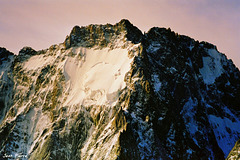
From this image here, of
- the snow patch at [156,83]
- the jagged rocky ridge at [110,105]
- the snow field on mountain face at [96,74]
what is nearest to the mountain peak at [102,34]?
the jagged rocky ridge at [110,105]

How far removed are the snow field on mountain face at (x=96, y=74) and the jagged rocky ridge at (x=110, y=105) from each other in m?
0.40

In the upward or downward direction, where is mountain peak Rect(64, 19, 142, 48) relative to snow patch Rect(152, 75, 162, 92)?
upward

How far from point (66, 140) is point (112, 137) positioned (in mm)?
22346

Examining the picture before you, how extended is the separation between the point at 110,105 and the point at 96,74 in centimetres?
2142

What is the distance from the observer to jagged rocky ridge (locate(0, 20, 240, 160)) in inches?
5733

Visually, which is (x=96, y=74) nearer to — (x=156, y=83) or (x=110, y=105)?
(x=110, y=105)

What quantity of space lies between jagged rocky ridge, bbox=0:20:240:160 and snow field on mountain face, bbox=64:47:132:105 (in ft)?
1.30

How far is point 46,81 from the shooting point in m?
184

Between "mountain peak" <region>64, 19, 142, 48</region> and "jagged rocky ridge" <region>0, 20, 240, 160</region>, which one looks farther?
"mountain peak" <region>64, 19, 142, 48</region>

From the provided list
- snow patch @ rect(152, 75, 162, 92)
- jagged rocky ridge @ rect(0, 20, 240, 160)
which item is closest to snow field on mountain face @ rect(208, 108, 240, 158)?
jagged rocky ridge @ rect(0, 20, 240, 160)

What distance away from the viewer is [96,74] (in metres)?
172

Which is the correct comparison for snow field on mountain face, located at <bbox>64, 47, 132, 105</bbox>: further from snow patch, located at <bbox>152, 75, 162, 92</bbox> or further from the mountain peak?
snow patch, located at <bbox>152, 75, 162, 92</bbox>

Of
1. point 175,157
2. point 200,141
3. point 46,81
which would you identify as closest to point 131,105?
point 175,157

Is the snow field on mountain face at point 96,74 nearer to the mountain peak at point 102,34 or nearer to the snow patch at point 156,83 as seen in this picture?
the mountain peak at point 102,34
